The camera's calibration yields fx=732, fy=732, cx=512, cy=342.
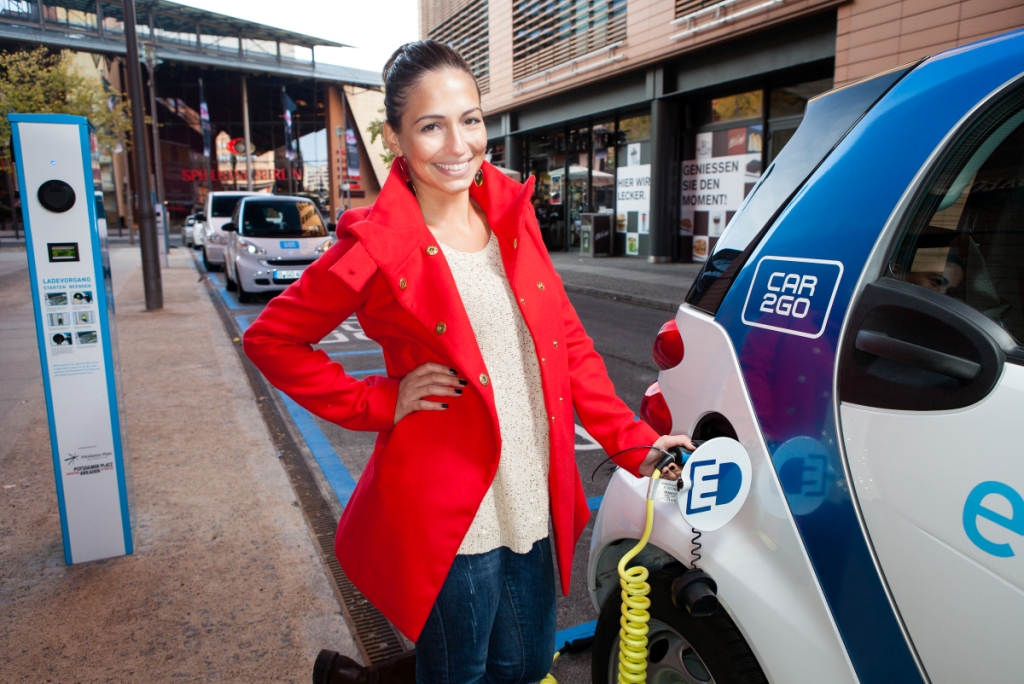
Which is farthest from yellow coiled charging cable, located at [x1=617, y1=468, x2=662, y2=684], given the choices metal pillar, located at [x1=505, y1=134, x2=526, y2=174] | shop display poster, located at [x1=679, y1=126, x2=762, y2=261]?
metal pillar, located at [x1=505, y1=134, x2=526, y2=174]

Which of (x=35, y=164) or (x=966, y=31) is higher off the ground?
(x=966, y=31)

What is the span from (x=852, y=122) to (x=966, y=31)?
10139 millimetres

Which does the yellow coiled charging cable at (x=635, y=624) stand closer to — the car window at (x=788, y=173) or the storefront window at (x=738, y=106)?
the car window at (x=788, y=173)

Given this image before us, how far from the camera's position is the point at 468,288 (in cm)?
156

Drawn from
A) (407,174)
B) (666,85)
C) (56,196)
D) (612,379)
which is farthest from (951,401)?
(666,85)

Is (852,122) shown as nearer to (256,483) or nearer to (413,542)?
(413,542)

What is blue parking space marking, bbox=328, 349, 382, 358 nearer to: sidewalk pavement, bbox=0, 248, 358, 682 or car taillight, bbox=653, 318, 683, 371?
sidewalk pavement, bbox=0, 248, 358, 682

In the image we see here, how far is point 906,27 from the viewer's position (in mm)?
10391

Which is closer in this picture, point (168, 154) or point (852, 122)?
point (852, 122)

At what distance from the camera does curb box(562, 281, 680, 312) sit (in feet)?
34.7

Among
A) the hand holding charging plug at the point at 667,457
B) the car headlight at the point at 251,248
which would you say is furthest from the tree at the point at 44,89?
the hand holding charging plug at the point at 667,457

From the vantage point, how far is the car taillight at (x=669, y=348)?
1978mm

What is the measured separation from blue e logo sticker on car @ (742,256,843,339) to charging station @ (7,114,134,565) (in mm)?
2700

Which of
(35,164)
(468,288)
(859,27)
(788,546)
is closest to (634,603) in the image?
(788,546)
